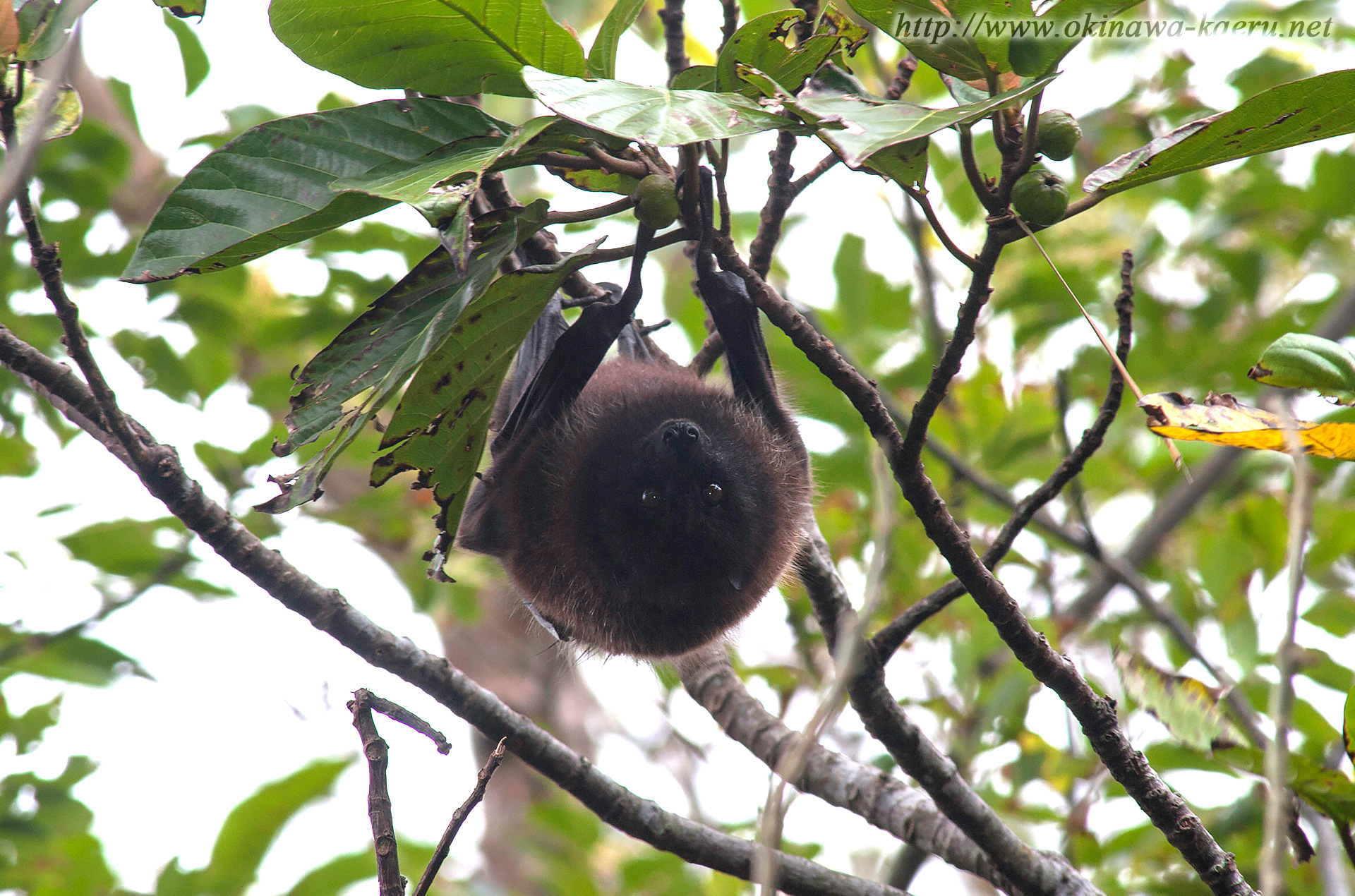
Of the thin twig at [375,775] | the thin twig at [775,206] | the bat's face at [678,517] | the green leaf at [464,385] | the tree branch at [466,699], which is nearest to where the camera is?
the thin twig at [375,775]

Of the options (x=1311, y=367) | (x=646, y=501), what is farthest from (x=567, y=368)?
(x=1311, y=367)

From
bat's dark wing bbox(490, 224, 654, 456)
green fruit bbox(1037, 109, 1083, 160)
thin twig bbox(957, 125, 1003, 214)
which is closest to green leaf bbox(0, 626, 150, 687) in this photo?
bat's dark wing bbox(490, 224, 654, 456)

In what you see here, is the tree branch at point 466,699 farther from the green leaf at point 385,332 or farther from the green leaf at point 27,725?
the green leaf at point 27,725

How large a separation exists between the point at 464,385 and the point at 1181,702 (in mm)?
2194

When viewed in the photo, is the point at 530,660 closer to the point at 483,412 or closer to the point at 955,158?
the point at 955,158

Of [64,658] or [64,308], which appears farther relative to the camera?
[64,658]

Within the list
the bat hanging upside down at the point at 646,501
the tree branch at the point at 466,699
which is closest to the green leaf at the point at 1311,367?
the tree branch at the point at 466,699

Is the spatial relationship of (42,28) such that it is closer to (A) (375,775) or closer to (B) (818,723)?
(A) (375,775)

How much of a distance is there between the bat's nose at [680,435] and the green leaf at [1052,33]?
2.47m

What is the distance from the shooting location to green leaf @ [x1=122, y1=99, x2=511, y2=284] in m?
2.09

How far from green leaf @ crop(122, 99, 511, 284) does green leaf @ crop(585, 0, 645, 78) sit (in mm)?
251

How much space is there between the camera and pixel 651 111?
175cm

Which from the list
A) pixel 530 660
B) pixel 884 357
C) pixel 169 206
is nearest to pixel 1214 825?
pixel 884 357

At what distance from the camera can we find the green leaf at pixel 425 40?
2.09 meters
